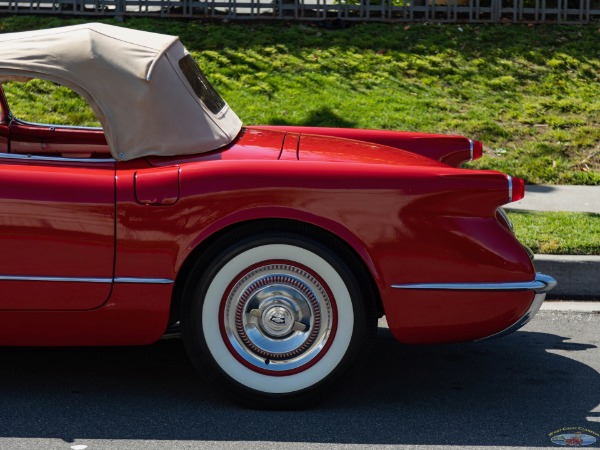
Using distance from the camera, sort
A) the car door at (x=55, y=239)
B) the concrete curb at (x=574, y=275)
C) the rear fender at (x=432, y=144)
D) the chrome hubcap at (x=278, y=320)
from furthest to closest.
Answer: the concrete curb at (x=574, y=275) < the rear fender at (x=432, y=144) < the chrome hubcap at (x=278, y=320) < the car door at (x=55, y=239)

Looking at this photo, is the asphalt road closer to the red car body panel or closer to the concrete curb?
the red car body panel

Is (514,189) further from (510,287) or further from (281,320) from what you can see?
(281,320)

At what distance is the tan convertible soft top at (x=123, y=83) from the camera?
4781 mm

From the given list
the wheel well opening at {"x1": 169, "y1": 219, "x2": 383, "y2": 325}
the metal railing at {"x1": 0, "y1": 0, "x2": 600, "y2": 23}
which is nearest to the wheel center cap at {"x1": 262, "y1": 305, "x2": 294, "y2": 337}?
the wheel well opening at {"x1": 169, "y1": 219, "x2": 383, "y2": 325}

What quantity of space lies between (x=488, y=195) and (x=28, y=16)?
9.82 metres

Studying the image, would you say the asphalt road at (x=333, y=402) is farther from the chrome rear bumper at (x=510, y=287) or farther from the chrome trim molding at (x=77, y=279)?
the chrome trim molding at (x=77, y=279)

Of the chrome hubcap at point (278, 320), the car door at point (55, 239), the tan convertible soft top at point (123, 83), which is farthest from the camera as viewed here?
the tan convertible soft top at point (123, 83)

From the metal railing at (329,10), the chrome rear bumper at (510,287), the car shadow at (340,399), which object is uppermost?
the metal railing at (329,10)

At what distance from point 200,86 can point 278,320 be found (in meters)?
1.32

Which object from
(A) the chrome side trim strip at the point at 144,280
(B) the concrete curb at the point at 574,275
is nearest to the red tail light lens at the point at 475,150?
(B) the concrete curb at the point at 574,275

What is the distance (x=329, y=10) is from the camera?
1351cm

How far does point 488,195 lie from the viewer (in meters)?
4.62

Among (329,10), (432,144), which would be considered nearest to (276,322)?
(432,144)

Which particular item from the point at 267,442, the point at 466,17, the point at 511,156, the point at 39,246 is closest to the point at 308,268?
the point at 267,442
